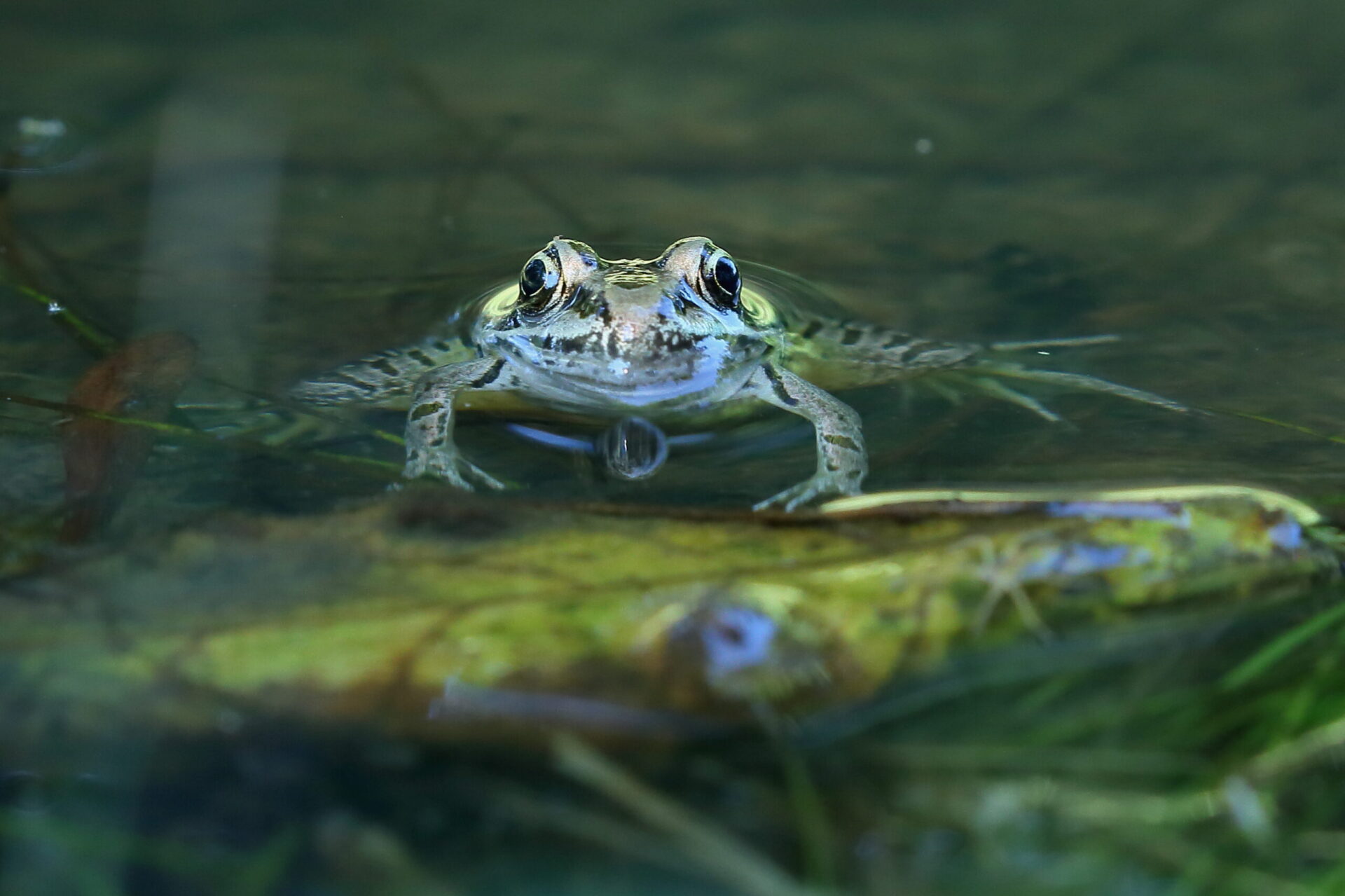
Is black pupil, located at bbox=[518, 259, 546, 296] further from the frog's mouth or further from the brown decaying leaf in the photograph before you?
the brown decaying leaf

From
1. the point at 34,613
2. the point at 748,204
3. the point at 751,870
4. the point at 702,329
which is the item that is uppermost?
the point at 748,204

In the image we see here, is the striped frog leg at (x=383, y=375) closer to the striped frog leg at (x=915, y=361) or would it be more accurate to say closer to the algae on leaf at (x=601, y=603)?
the algae on leaf at (x=601, y=603)

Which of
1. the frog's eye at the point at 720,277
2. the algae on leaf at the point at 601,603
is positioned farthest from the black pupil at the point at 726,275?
the algae on leaf at the point at 601,603

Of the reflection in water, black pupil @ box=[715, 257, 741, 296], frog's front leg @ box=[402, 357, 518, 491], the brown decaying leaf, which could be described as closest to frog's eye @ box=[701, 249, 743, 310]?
black pupil @ box=[715, 257, 741, 296]

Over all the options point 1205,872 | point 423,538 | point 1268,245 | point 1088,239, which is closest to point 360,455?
point 423,538

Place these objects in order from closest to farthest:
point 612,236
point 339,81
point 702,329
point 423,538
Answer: point 423,538, point 702,329, point 612,236, point 339,81

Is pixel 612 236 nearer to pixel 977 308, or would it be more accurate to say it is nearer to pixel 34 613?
pixel 977 308

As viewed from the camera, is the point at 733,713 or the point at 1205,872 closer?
the point at 1205,872

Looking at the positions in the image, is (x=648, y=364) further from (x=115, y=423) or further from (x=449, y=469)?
(x=115, y=423)
